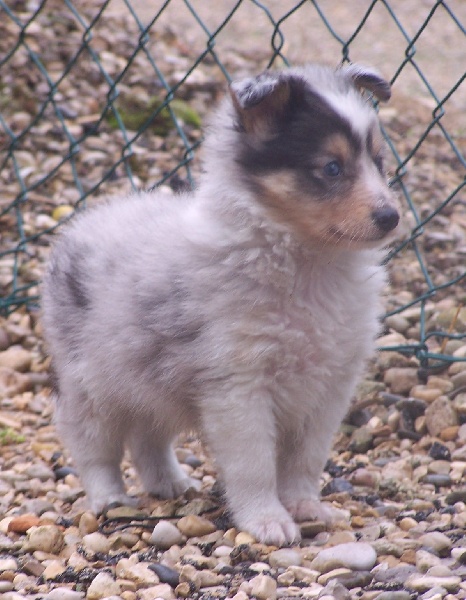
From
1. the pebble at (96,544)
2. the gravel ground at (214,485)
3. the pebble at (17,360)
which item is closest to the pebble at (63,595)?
the gravel ground at (214,485)

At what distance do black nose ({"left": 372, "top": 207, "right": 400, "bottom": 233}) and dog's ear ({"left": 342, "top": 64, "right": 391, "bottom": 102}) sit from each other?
661 millimetres

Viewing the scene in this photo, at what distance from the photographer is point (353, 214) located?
3.24 meters

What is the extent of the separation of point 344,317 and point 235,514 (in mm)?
769

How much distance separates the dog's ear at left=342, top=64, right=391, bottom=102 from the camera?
366cm

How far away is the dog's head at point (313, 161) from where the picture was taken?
10.7ft

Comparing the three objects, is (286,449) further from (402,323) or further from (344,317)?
(402,323)

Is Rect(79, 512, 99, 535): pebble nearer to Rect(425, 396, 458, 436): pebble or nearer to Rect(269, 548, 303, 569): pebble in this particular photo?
Rect(269, 548, 303, 569): pebble

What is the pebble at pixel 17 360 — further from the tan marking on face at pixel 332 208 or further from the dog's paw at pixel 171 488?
the tan marking on face at pixel 332 208

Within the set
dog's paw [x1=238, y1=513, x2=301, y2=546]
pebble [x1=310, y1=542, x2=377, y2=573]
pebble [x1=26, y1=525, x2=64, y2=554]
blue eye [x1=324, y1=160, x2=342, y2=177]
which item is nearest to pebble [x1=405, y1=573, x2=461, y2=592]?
pebble [x1=310, y1=542, x2=377, y2=573]

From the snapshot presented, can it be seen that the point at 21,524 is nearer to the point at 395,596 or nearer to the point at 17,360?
the point at 395,596

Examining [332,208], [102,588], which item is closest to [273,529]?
[102,588]

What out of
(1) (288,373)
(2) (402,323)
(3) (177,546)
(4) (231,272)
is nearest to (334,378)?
(1) (288,373)

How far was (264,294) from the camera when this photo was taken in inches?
132

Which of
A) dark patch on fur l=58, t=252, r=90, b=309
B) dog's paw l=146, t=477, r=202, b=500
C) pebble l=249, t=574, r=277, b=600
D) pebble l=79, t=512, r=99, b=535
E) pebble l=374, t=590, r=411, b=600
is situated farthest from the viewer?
dog's paw l=146, t=477, r=202, b=500
